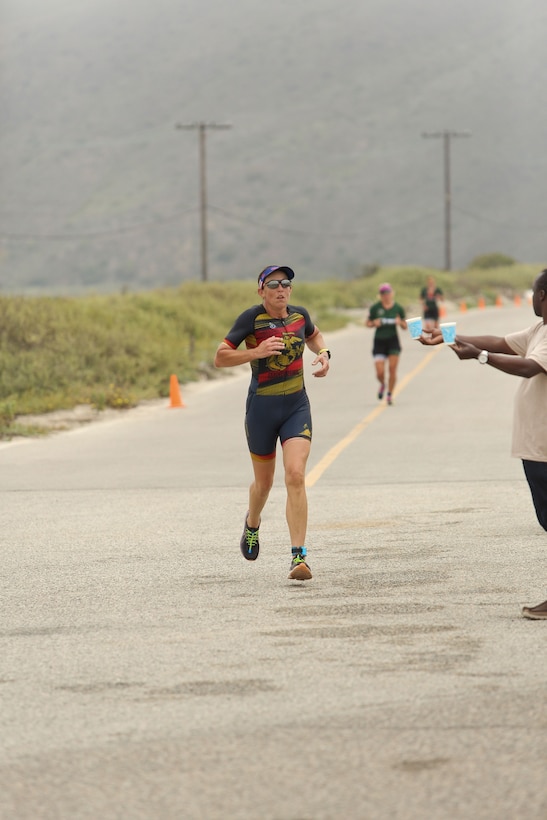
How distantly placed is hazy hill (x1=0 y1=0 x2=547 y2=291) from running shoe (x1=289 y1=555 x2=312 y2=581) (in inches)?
5997

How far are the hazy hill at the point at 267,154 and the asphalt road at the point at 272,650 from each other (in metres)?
149

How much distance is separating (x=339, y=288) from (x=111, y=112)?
112071 mm

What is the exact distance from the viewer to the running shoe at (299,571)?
29.2 feet

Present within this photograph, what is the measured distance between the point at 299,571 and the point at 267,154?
565 feet

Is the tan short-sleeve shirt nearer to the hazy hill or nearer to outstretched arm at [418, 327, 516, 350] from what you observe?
outstretched arm at [418, 327, 516, 350]

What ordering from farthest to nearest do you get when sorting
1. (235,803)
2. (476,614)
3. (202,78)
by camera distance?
1. (202,78)
2. (476,614)
3. (235,803)

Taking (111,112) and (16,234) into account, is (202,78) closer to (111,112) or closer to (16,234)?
(111,112)

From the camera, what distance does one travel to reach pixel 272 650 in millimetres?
7059

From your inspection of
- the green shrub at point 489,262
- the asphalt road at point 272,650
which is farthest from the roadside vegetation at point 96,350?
the green shrub at point 489,262

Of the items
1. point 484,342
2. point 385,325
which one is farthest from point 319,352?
point 385,325

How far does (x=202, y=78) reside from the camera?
19275 cm

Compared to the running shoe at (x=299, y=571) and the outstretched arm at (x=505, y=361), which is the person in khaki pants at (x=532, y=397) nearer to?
the outstretched arm at (x=505, y=361)

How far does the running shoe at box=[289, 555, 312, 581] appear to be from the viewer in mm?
8898

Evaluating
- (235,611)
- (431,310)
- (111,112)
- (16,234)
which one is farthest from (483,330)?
(111,112)
